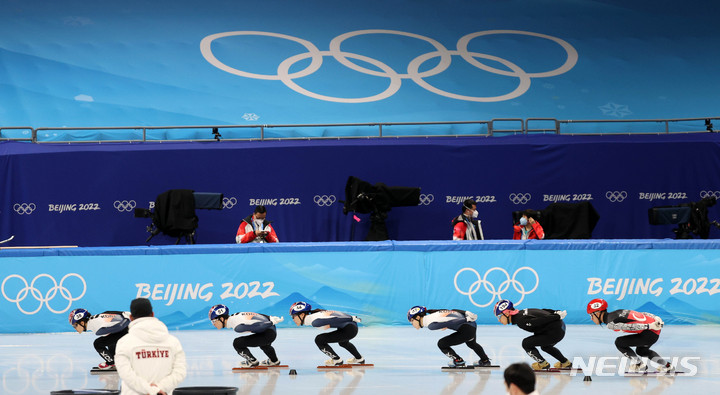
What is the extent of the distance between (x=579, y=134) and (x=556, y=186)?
1284 mm

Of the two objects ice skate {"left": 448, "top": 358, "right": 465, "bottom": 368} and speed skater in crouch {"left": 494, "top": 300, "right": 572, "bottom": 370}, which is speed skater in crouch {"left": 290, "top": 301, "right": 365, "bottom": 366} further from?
speed skater in crouch {"left": 494, "top": 300, "right": 572, "bottom": 370}

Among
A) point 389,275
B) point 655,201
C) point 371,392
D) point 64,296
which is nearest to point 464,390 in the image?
point 371,392

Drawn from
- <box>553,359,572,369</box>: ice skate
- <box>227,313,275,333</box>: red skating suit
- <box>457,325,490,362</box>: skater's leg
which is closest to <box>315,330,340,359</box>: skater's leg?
<box>227,313,275,333</box>: red skating suit

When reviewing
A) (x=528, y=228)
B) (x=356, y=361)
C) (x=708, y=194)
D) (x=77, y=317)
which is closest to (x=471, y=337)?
(x=356, y=361)

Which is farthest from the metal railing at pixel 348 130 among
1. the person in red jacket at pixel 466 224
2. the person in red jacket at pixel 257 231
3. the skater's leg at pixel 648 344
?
the skater's leg at pixel 648 344

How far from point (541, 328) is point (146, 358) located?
477 centimetres

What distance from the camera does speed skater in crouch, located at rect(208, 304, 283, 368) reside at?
8.64 meters

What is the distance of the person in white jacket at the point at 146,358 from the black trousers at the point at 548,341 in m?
4.46

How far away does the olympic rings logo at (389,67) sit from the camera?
667 inches

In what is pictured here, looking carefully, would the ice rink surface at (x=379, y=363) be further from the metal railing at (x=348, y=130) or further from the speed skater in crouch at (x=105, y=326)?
the metal railing at (x=348, y=130)

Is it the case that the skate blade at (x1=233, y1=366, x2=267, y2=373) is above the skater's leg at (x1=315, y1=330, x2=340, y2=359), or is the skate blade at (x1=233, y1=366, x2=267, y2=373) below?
below

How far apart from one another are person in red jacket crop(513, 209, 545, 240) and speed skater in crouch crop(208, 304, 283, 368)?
5868 mm

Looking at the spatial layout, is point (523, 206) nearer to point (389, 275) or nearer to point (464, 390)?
point (389, 275)

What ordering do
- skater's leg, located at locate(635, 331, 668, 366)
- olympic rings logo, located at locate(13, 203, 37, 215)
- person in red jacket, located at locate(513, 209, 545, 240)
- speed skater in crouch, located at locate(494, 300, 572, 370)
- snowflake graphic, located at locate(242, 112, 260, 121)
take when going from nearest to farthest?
skater's leg, located at locate(635, 331, 668, 366)
speed skater in crouch, located at locate(494, 300, 572, 370)
person in red jacket, located at locate(513, 209, 545, 240)
olympic rings logo, located at locate(13, 203, 37, 215)
snowflake graphic, located at locate(242, 112, 260, 121)
